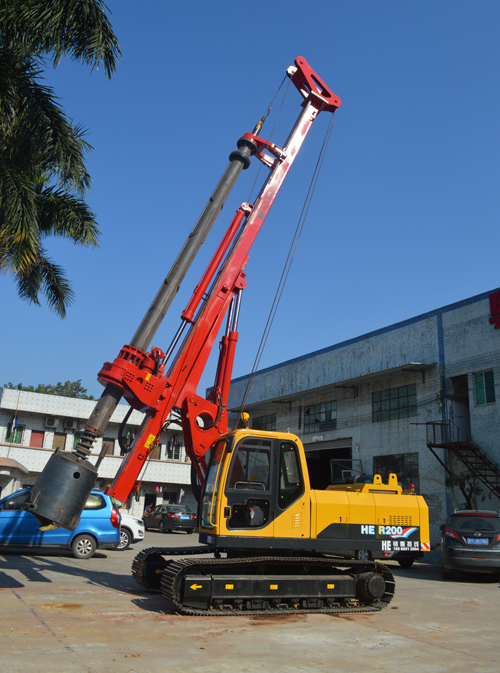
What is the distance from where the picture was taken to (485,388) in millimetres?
20469

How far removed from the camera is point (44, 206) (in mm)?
19422

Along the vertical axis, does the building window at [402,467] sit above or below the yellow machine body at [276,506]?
above

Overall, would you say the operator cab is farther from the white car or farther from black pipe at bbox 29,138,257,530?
the white car

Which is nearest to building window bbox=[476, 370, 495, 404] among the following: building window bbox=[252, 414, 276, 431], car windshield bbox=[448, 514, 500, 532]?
car windshield bbox=[448, 514, 500, 532]

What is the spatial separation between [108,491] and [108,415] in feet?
4.30

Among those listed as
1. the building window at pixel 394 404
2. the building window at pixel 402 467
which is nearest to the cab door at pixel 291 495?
the building window at pixel 402 467

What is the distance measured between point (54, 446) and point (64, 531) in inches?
938

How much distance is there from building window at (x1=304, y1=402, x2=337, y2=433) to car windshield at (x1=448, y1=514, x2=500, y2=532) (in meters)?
13.6

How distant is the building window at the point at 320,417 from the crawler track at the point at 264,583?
61.0 feet

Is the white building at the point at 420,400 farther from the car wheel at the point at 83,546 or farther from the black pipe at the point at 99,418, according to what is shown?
the black pipe at the point at 99,418

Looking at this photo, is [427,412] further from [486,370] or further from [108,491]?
[108,491]

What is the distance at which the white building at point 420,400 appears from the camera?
20297 mm

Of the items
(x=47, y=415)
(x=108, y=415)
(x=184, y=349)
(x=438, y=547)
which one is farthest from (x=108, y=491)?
(x=47, y=415)

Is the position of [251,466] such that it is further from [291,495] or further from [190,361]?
[190,361]
